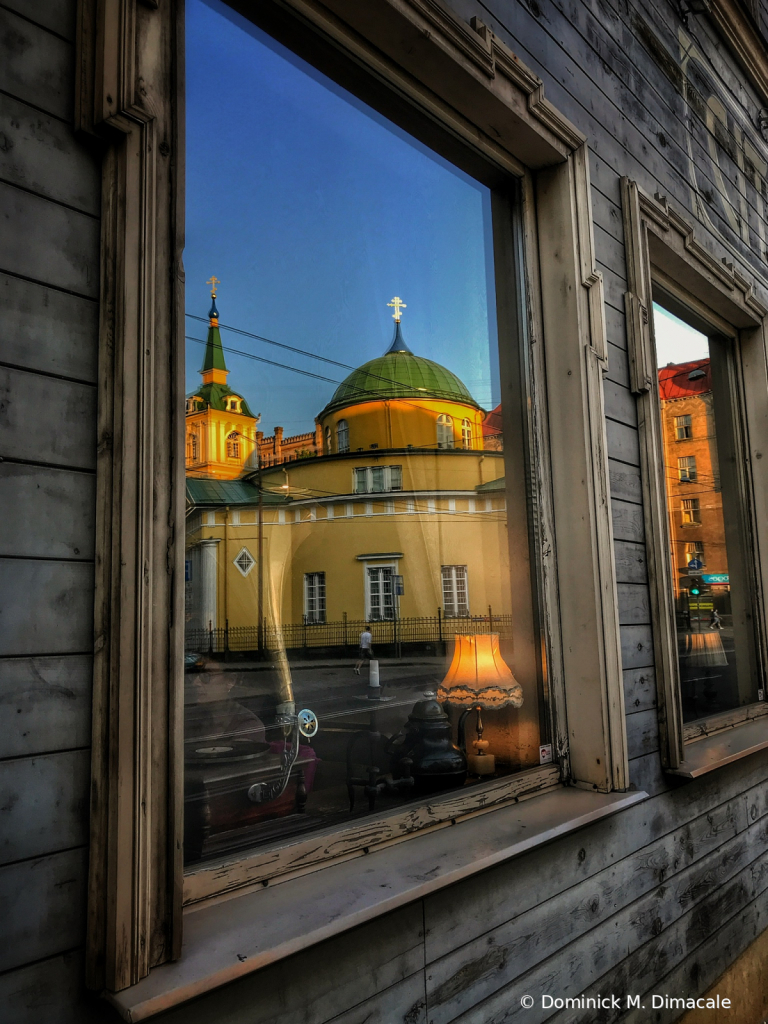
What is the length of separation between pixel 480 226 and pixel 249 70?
88 centimetres

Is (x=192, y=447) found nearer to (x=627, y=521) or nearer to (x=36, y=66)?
(x=36, y=66)

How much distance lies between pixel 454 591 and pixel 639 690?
25.4 inches

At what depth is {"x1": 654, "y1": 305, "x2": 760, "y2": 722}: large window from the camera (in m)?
2.86

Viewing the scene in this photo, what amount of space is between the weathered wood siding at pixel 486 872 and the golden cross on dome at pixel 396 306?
2.21 feet

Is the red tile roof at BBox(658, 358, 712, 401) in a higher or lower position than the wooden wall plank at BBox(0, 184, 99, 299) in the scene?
higher

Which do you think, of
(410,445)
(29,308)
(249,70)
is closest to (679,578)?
(410,445)

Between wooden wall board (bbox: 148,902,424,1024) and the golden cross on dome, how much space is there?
5.31 feet

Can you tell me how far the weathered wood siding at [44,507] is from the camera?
2.99ft

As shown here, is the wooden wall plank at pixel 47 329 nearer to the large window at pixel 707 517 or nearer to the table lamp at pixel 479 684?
the table lamp at pixel 479 684

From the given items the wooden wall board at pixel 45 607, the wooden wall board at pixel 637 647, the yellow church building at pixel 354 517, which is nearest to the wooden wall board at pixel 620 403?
the yellow church building at pixel 354 517

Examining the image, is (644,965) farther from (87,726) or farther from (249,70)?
(249,70)

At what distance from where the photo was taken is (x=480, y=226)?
2.28m

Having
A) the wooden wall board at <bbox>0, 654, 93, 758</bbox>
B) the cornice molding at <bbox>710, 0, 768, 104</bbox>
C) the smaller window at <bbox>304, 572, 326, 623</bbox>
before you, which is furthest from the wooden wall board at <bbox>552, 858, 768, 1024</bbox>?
the cornice molding at <bbox>710, 0, 768, 104</bbox>

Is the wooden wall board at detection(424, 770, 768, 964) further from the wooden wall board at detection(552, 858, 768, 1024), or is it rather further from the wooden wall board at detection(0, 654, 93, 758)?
the wooden wall board at detection(0, 654, 93, 758)
